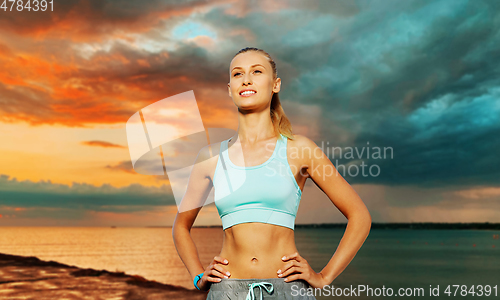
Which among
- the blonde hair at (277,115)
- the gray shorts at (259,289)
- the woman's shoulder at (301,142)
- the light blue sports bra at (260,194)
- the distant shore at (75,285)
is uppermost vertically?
the blonde hair at (277,115)

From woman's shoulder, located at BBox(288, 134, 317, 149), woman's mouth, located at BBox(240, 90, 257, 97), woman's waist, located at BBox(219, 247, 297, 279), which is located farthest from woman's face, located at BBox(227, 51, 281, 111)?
woman's waist, located at BBox(219, 247, 297, 279)

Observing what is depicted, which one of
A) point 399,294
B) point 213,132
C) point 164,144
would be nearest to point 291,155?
point 213,132

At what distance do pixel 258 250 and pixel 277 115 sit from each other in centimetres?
105

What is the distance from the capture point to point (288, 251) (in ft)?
8.29

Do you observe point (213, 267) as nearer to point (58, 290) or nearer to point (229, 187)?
point (229, 187)

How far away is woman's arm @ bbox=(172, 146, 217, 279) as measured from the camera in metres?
2.97

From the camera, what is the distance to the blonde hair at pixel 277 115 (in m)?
2.87

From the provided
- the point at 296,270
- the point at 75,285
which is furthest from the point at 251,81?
the point at 75,285

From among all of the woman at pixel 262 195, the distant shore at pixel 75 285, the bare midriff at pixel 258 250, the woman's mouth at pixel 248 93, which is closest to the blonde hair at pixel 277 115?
the woman at pixel 262 195

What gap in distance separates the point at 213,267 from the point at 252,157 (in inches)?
30.7

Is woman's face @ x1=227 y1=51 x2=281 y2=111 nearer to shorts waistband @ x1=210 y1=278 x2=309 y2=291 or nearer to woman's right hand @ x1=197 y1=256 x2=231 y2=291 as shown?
woman's right hand @ x1=197 y1=256 x2=231 y2=291

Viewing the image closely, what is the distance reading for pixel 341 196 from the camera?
8.99 ft

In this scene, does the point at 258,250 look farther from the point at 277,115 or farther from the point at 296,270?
the point at 277,115

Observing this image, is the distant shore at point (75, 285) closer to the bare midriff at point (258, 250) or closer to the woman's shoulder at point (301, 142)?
the bare midriff at point (258, 250)
